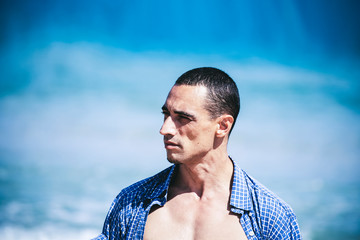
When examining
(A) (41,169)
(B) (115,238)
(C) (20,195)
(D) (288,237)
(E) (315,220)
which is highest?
(A) (41,169)

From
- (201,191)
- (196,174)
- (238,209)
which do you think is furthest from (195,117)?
(238,209)

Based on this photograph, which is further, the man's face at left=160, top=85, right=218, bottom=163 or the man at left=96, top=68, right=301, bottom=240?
the man's face at left=160, top=85, right=218, bottom=163

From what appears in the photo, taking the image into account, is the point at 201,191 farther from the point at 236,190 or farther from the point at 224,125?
the point at 224,125

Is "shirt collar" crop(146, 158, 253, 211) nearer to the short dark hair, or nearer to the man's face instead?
the man's face

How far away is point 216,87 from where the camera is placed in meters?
2.70

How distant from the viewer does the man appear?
8.11 ft

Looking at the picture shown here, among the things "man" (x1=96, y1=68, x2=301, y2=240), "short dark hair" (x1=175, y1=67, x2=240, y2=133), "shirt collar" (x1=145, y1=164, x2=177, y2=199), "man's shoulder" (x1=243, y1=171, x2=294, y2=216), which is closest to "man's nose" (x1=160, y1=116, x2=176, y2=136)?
"man" (x1=96, y1=68, x2=301, y2=240)

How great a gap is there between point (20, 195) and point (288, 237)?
17.0m

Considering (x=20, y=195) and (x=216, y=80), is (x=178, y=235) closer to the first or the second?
(x=216, y=80)

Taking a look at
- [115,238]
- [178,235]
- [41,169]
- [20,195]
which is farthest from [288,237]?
[41,169]

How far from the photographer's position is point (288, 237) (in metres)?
2.39

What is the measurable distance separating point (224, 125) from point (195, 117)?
0.28 meters

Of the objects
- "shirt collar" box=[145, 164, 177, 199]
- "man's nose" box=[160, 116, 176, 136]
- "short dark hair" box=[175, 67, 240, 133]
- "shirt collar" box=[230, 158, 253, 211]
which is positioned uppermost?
"short dark hair" box=[175, 67, 240, 133]

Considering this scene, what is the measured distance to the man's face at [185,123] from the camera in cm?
259
